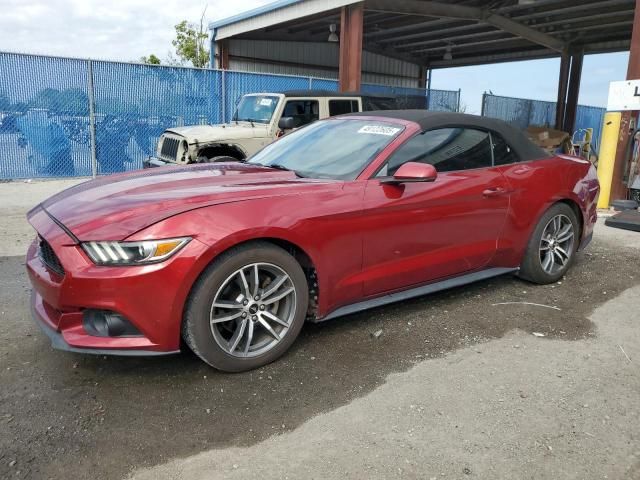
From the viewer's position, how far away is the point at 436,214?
12.6 ft

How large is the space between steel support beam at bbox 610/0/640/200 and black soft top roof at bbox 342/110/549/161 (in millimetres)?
5341

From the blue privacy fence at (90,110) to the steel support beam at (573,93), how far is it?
14.4 m

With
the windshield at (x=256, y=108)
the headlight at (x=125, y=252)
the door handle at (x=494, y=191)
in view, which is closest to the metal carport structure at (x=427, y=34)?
the windshield at (x=256, y=108)

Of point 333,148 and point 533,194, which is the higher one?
point 333,148

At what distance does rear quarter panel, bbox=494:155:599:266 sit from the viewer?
4.37 meters

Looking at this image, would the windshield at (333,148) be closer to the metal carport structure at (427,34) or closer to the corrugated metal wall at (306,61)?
the metal carport structure at (427,34)

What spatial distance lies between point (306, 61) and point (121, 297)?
23244 mm

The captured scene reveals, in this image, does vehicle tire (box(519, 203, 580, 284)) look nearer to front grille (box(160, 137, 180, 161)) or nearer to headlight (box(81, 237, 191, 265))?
headlight (box(81, 237, 191, 265))

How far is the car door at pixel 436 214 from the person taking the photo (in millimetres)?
3564

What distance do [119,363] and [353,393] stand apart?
4.68ft

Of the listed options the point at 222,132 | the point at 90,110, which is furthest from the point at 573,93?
the point at 90,110

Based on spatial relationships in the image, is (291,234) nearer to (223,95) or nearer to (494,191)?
(494,191)

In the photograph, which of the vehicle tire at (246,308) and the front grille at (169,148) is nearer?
the vehicle tire at (246,308)

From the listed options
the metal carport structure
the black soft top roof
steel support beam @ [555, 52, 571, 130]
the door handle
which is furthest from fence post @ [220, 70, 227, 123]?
steel support beam @ [555, 52, 571, 130]
